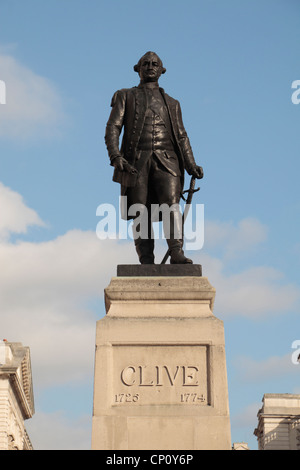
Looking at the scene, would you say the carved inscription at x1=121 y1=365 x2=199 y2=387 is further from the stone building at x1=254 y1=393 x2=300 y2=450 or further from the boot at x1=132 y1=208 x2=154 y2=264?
the stone building at x1=254 y1=393 x2=300 y2=450

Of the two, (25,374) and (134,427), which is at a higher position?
(25,374)

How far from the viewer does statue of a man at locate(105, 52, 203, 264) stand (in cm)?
1194

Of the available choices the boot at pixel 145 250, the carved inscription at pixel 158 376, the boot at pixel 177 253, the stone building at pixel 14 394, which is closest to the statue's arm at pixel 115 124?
the boot at pixel 145 250

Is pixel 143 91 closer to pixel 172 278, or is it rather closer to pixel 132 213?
pixel 132 213

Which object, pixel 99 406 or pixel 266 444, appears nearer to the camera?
pixel 99 406

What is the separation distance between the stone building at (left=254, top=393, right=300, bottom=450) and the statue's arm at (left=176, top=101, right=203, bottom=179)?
68.6 meters

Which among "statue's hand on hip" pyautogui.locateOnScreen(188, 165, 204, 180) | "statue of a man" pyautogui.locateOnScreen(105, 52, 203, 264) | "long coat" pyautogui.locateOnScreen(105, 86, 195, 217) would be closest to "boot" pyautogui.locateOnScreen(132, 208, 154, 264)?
"statue of a man" pyautogui.locateOnScreen(105, 52, 203, 264)

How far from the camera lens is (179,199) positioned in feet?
39.9

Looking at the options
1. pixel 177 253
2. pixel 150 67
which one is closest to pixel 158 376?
pixel 177 253

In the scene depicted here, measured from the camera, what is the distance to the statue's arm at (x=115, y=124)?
12.0m

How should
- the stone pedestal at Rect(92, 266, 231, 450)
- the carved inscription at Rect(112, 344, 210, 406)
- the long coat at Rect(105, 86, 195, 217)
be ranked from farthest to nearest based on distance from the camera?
the long coat at Rect(105, 86, 195, 217) → the carved inscription at Rect(112, 344, 210, 406) → the stone pedestal at Rect(92, 266, 231, 450)
